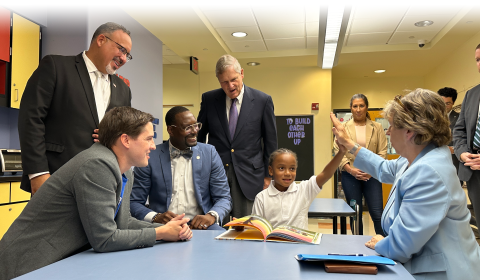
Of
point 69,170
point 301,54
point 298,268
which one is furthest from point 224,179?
point 301,54

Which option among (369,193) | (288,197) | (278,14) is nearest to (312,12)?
(278,14)

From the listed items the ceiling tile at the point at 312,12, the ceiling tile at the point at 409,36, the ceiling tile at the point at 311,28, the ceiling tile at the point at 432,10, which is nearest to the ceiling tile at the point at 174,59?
the ceiling tile at the point at 311,28

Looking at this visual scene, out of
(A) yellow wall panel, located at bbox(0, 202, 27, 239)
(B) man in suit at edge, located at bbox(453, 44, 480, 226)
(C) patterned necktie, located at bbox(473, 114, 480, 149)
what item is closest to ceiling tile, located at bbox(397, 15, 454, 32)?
(B) man in suit at edge, located at bbox(453, 44, 480, 226)

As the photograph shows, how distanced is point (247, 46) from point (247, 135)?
431 centimetres

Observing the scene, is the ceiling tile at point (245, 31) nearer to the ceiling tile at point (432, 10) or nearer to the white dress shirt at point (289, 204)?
the ceiling tile at point (432, 10)

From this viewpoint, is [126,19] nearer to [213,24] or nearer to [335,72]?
[213,24]

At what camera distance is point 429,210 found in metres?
1.25

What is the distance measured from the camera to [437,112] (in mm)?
1389

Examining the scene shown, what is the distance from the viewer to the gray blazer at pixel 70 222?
127 centimetres

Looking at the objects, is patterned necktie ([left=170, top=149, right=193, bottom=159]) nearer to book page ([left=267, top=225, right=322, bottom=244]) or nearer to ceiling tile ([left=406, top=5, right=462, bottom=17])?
book page ([left=267, top=225, right=322, bottom=244])

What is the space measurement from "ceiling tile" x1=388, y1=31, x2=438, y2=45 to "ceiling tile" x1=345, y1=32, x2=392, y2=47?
0.44ft

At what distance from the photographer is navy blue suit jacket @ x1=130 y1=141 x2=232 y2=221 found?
2.32 m

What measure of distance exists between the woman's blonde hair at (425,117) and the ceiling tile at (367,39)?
16.7ft

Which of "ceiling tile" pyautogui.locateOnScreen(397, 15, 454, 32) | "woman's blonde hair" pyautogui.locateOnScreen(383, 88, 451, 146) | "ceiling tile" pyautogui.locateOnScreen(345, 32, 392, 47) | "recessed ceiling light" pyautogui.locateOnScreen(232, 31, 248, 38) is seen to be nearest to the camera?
"woman's blonde hair" pyautogui.locateOnScreen(383, 88, 451, 146)
